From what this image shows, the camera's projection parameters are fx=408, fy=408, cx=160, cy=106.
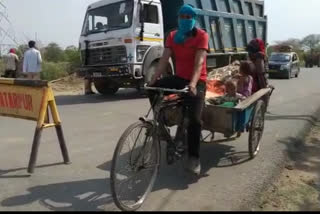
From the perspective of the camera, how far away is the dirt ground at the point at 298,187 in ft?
14.1

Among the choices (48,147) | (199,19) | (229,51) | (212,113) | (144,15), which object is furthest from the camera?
(229,51)

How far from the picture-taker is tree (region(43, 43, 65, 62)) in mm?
26547

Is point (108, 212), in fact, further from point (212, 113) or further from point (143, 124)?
point (212, 113)

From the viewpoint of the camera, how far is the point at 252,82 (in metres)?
6.51

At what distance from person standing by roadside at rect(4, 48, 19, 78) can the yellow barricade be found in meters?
9.82

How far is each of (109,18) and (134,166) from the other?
9.20 m

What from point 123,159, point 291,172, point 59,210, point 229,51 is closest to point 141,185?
point 123,159

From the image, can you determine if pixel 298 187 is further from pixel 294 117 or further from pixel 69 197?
pixel 294 117

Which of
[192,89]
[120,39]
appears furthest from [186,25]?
[120,39]

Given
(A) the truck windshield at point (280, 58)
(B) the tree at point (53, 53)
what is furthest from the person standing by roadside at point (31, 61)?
(A) the truck windshield at point (280, 58)

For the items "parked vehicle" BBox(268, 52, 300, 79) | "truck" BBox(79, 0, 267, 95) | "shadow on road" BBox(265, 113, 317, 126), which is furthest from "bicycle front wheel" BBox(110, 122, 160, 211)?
"parked vehicle" BBox(268, 52, 300, 79)

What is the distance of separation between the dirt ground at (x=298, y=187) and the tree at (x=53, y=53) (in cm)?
2206

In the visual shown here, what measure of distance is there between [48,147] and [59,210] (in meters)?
2.65

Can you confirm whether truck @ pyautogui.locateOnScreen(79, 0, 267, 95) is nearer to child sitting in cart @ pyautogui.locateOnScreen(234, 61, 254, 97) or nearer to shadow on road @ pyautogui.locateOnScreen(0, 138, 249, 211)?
child sitting in cart @ pyautogui.locateOnScreen(234, 61, 254, 97)
